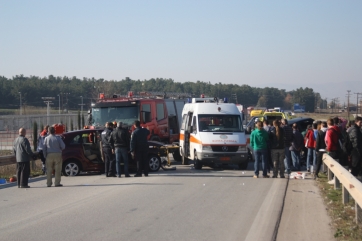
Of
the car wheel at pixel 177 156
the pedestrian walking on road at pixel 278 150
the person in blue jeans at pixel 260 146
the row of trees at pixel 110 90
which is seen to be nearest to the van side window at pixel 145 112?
the car wheel at pixel 177 156

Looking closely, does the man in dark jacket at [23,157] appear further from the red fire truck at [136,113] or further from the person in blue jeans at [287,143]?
the person in blue jeans at [287,143]

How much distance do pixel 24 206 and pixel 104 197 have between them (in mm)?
1909

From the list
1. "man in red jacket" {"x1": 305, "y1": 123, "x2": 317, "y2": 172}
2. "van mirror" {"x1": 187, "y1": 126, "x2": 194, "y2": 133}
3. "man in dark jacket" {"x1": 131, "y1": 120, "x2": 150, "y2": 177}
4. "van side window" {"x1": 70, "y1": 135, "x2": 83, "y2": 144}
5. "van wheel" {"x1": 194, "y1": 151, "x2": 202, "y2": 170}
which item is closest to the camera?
"man in dark jacket" {"x1": 131, "y1": 120, "x2": 150, "y2": 177}

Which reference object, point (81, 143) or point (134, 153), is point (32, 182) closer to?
point (81, 143)

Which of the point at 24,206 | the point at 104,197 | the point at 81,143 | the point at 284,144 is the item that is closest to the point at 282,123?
the point at 284,144

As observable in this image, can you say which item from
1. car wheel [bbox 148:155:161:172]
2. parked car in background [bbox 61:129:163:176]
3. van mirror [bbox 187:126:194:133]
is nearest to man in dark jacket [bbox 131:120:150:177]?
parked car in background [bbox 61:129:163:176]

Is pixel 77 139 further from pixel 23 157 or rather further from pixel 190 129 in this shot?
pixel 190 129

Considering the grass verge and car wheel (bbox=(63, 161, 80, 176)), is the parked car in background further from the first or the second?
the grass verge

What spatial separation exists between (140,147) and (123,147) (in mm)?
565

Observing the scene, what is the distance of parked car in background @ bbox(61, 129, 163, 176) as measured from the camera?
58.9 feet

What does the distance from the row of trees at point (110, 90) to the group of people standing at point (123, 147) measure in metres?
39.8

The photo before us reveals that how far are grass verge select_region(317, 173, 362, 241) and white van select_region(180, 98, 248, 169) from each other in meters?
5.06

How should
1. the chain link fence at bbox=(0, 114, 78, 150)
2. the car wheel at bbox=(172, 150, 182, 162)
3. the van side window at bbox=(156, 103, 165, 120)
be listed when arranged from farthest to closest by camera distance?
the chain link fence at bbox=(0, 114, 78, 150)
the van side window at bbox=(156, 103, 165, 120)
the car wheel at bbox=(172, 150, 182, 162)

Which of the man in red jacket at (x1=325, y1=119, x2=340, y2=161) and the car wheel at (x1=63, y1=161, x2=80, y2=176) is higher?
the man in red jacket at (x1=325, y1=119, x2=340, y2=161)
